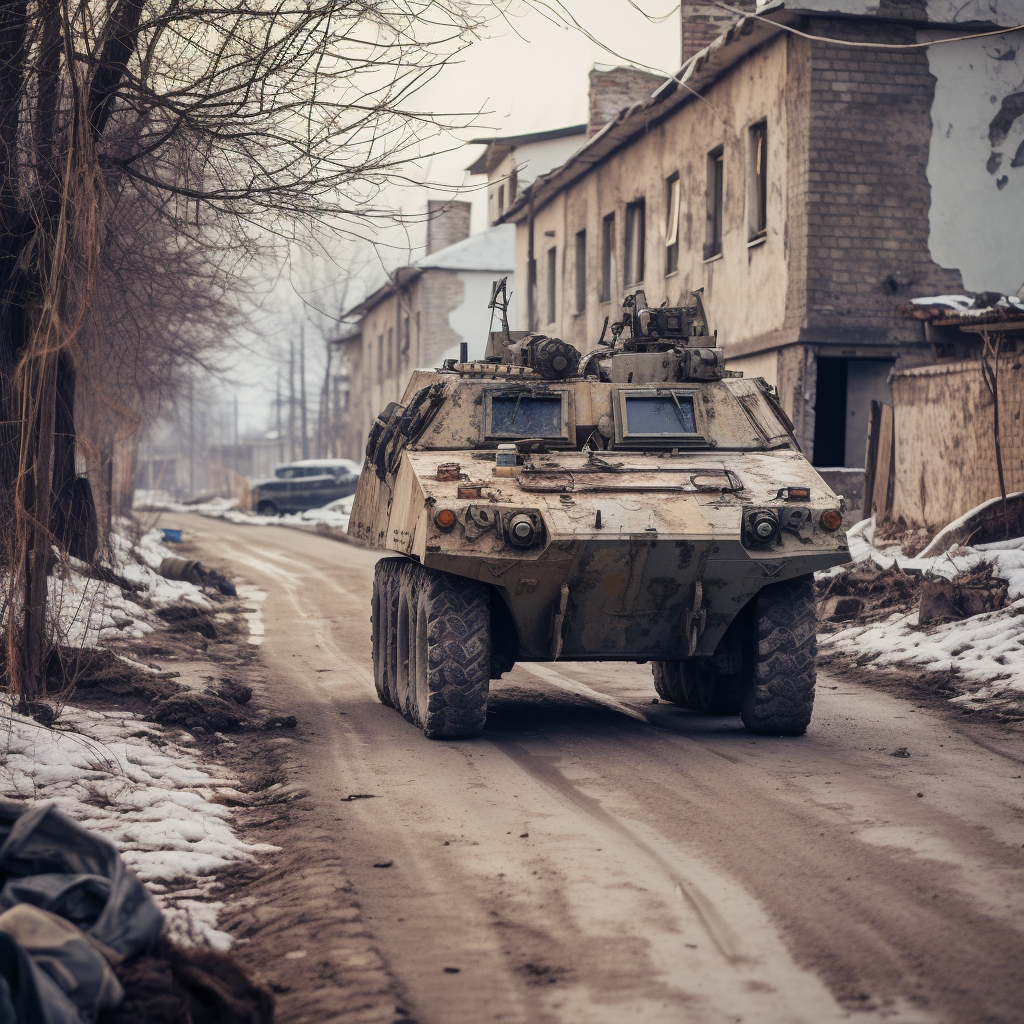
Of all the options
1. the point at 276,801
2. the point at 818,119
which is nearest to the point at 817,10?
the point at 818,119

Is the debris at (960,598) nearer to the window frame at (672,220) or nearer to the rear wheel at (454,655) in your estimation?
the rear wheel at (454,655)

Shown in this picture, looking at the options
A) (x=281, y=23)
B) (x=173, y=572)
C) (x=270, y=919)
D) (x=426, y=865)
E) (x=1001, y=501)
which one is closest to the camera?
(x=270, y=919)

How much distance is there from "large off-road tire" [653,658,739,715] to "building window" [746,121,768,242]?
10014 mm

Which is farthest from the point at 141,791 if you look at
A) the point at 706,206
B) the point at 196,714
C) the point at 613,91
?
the point at 613,91

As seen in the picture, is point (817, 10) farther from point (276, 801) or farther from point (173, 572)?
point (276, 801)

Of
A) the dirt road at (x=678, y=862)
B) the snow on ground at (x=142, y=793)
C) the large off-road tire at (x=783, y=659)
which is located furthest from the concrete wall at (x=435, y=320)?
the snow on ground at (x=142, y=793)

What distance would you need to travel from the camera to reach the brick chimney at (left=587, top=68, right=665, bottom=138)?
29.6 metres

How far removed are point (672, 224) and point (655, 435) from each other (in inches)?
554

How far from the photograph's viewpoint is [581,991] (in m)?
3.96

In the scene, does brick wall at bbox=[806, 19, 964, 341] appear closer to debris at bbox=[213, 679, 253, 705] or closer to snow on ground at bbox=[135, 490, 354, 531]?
debris at bbox=[213, 679, 253, 705]

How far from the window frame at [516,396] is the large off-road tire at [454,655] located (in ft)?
3.93

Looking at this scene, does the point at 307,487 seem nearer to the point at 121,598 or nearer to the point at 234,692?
the point at 121,598

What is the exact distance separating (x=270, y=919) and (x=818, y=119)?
14118mm

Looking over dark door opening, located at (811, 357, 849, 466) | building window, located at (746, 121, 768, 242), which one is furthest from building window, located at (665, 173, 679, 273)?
dark door opening, located at (811, 357, 849, 466)
